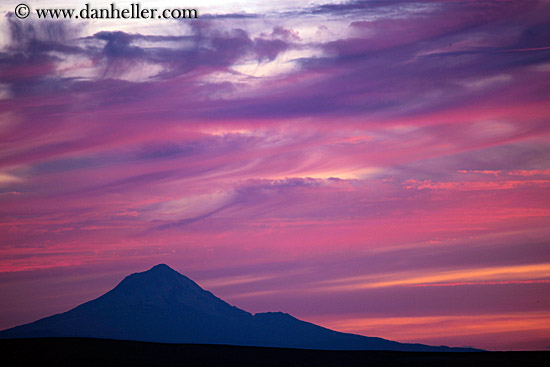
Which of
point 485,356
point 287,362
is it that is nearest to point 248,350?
point 287,362

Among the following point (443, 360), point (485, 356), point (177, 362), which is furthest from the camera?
point (485, 356)

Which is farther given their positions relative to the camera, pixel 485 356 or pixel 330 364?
pixel 485 356

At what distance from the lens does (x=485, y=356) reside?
77.6 metres

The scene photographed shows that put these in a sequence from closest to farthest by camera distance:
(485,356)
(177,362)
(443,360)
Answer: (177,362), (443,360), (485,356)

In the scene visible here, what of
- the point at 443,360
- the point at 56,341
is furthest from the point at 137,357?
the point at 443,360

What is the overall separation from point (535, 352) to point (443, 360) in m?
14.3

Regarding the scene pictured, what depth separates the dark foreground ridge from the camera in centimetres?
6350

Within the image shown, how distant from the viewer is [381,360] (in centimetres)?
7288

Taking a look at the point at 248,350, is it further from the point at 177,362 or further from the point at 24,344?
the point at 24,344

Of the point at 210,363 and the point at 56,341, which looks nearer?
the point at 210,363

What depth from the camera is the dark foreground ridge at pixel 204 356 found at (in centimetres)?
6350

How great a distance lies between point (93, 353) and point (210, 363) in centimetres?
1113

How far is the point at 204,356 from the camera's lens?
228 feet

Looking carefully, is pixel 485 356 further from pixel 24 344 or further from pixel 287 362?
pixel 24 344
